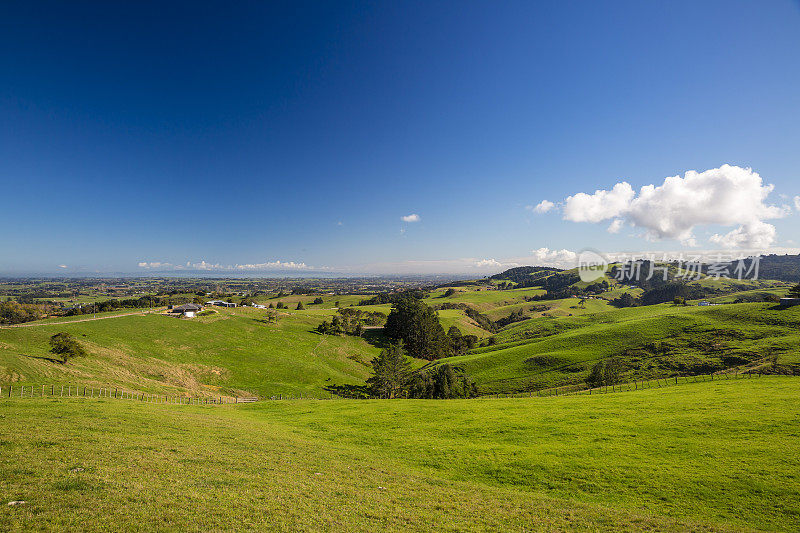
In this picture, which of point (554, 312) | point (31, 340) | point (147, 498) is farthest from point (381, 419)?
point (554, 312)

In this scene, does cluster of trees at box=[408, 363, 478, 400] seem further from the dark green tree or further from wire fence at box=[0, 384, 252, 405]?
wire fence at box=[0, 384, 252, 405]

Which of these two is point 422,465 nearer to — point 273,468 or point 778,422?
point 273,468

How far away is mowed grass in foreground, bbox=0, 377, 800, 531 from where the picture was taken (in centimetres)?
1212

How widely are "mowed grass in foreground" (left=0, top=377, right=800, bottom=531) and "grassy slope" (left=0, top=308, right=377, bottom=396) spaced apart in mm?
19079

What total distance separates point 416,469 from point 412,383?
138 ft

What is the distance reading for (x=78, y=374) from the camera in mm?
40781

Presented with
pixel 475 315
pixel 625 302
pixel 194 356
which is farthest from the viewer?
pixel 625 302

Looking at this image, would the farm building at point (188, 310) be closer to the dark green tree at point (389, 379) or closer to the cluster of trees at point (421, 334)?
the dark green tree at point (389, 379)

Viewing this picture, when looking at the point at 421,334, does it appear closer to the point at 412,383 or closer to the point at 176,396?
the point at 412,383

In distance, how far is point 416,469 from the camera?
21484mm

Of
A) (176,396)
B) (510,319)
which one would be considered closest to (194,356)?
(176,396)

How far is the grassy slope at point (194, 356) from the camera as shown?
42906 millimetres

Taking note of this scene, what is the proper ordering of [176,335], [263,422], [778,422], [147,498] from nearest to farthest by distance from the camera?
[147,498]
[778,422]
[263,422]
[176,335]

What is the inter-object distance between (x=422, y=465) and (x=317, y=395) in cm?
4379
